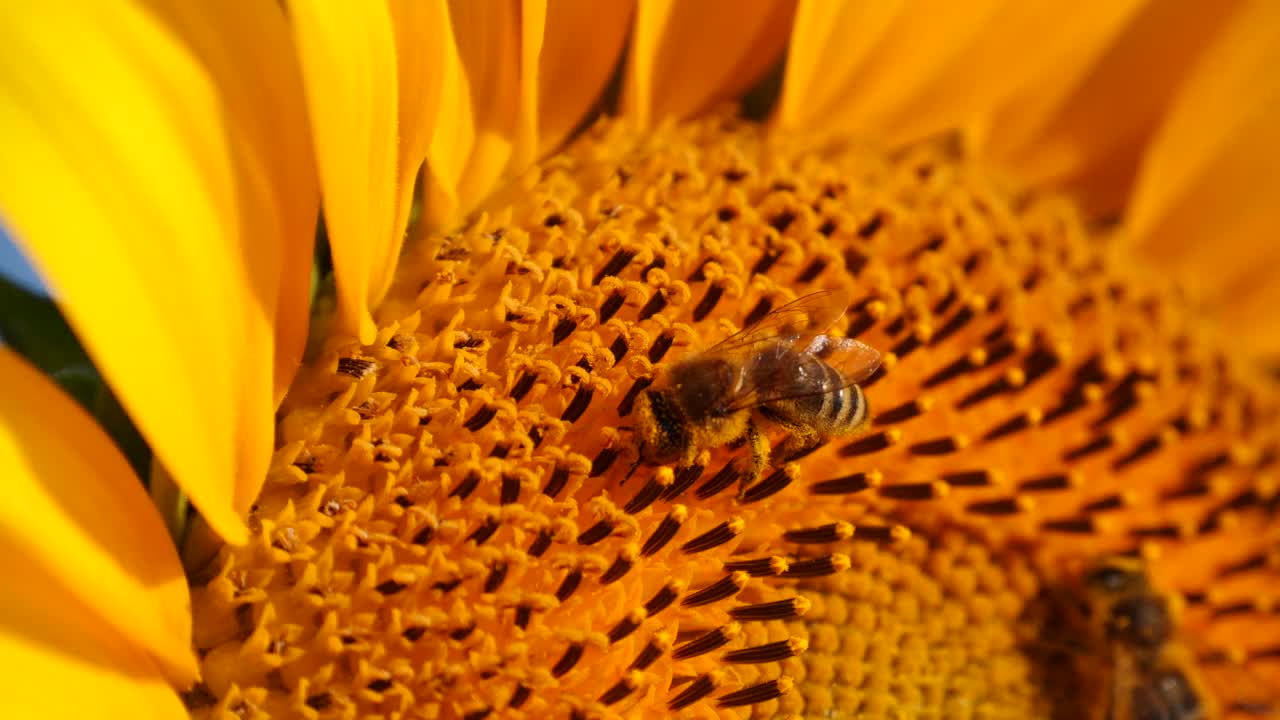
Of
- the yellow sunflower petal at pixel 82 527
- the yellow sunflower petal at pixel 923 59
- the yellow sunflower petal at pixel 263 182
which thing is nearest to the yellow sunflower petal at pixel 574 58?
the yellow sunflower petal at pixel 923 59

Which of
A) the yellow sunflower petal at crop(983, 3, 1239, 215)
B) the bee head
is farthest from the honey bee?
the yellow sunflower petal at crop(983, 3, 1239, 215)

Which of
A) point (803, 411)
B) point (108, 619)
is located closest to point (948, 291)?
point (803, 411)

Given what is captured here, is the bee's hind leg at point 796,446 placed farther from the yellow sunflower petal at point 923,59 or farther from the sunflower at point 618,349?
the yellow sunflower petal at point 923,59

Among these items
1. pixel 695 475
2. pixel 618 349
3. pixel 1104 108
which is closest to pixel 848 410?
pixel 695 475

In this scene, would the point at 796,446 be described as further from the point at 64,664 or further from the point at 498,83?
the point at 64,664

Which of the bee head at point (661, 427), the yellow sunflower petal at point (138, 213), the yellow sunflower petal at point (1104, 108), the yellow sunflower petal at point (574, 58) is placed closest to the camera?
the yellow sunflower petal at point (138, 213)

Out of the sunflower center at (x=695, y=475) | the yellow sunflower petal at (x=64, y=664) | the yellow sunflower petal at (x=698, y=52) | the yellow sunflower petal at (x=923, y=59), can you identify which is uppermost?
the yellow sunflower petal at (x=923, y=59)
